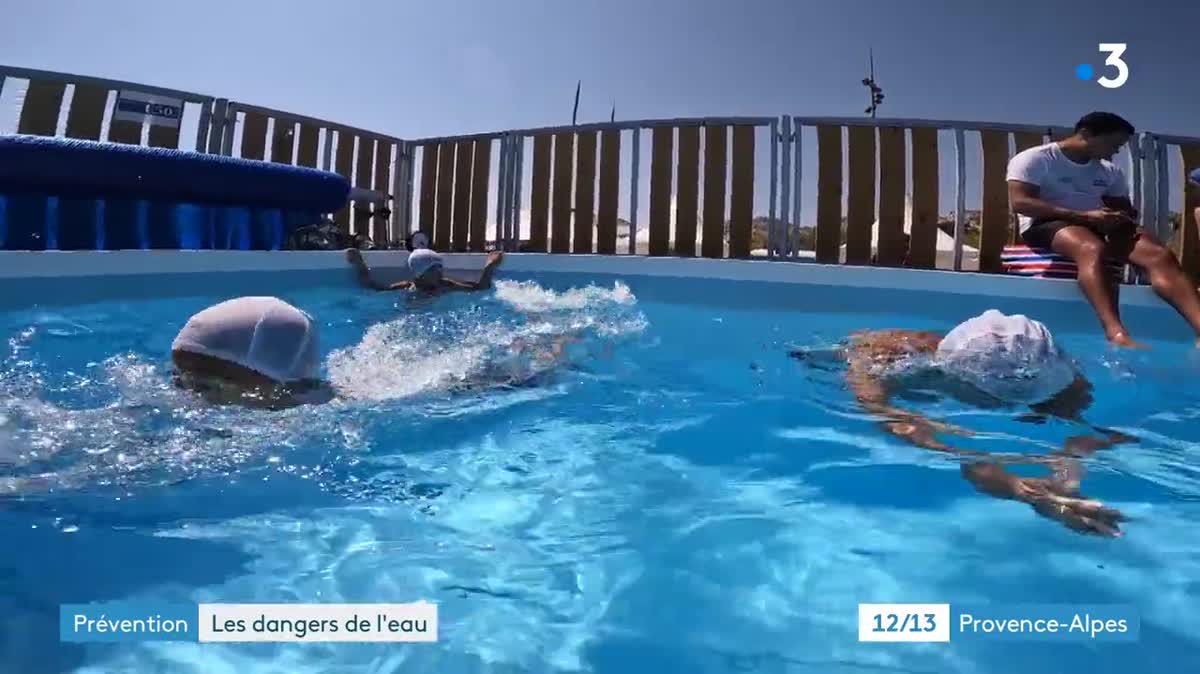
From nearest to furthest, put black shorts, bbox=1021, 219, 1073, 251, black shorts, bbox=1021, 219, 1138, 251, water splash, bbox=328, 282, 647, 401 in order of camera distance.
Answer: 1. water splash, bbox=328, 282, 647, 401
2. black shorts, bbox=1021, 219, 1138, 251
3. black shorts, bbox=1021, 219, 1073, 251

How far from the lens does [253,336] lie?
234 centimetres

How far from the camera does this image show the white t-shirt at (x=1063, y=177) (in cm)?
541

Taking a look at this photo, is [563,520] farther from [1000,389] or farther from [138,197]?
[138,197]

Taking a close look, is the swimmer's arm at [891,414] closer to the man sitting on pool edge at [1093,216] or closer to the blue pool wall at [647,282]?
the man sitting on pool edge at [1093,216]

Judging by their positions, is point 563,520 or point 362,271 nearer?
point 563,520

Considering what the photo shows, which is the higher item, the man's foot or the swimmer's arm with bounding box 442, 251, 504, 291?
the swimmer's arm with bounding box 442, 251, 504, 291

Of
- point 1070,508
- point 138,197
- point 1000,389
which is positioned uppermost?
point 138,197

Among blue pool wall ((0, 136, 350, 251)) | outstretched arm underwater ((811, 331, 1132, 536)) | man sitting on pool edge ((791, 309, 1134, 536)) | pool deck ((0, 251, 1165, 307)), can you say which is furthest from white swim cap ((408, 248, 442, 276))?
man sitting on pool edge ((791, 309, 1134, 536))

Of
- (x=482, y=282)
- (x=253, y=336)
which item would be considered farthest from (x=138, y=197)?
(x=253, y=336)
